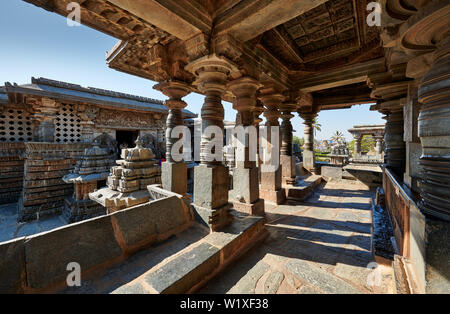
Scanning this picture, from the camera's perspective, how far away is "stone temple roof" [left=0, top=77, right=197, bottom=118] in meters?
7.99

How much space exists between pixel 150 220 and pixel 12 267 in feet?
3.77

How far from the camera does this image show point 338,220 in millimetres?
3711

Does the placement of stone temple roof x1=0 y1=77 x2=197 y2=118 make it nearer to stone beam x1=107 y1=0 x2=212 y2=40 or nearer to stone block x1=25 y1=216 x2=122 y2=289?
stone beam x1=107 y1=0 x2=212 y2=40

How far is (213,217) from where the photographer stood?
2553 millimetres

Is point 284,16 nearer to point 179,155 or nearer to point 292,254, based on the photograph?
point 179,155

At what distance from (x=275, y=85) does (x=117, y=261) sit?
472cm

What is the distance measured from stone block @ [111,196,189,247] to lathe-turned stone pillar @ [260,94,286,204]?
2.77m

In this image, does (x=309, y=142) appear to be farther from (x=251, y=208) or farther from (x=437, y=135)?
(x=437, y=135)

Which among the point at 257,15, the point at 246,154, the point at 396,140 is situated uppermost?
the point at 257,15

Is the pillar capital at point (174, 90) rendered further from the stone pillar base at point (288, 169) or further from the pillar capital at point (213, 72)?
the stone pillar base at point (288, 169)

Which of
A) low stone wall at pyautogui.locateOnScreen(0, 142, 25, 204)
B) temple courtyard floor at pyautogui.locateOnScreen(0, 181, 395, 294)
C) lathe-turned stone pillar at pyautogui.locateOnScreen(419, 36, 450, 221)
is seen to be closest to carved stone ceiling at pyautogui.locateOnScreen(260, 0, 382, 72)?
lathe-turned stone pillar at pyautogui.locateOnScreen(419, 36, 450, 221)

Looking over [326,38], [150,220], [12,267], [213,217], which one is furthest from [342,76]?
[12,267]

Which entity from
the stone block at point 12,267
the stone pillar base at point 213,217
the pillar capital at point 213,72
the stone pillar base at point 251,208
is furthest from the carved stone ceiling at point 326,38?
the stone block at point 12,267
